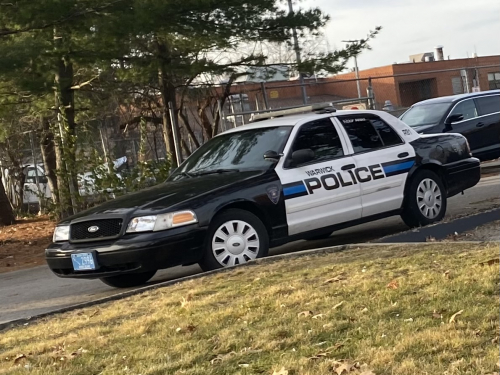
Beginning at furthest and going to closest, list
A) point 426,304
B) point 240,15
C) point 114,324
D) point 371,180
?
point 240,15, point 371,180, point 114,324, point 426,304

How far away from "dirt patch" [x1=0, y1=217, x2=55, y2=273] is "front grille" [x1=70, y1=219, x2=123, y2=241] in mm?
4701

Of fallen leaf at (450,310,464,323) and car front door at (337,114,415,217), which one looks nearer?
fallen leaf at (450,310,464,323)

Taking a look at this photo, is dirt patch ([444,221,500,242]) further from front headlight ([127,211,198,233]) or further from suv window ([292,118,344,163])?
front headlight ([127,211,198,233])

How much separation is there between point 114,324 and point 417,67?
145ft

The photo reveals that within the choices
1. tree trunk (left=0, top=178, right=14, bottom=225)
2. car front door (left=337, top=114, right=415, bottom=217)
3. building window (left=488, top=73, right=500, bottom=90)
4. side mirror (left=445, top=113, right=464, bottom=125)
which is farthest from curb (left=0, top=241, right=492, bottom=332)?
building window (left=488, top=73, right=500, bottom=90)

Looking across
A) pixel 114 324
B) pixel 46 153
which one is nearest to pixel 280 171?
pixel 114 324

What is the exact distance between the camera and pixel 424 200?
9.59 meters

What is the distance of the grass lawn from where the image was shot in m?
4.17

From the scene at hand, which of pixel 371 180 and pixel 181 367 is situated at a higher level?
pixel 371 180

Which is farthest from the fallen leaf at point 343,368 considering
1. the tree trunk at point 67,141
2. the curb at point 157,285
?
the tree trunk at point 67,141

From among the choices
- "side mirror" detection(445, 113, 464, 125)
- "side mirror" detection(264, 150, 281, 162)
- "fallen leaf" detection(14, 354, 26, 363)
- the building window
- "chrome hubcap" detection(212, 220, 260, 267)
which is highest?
the building window

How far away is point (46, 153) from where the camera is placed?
2384cm

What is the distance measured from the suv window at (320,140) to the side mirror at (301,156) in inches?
7.1

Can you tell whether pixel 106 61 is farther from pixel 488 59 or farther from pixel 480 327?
pixel 488 59
